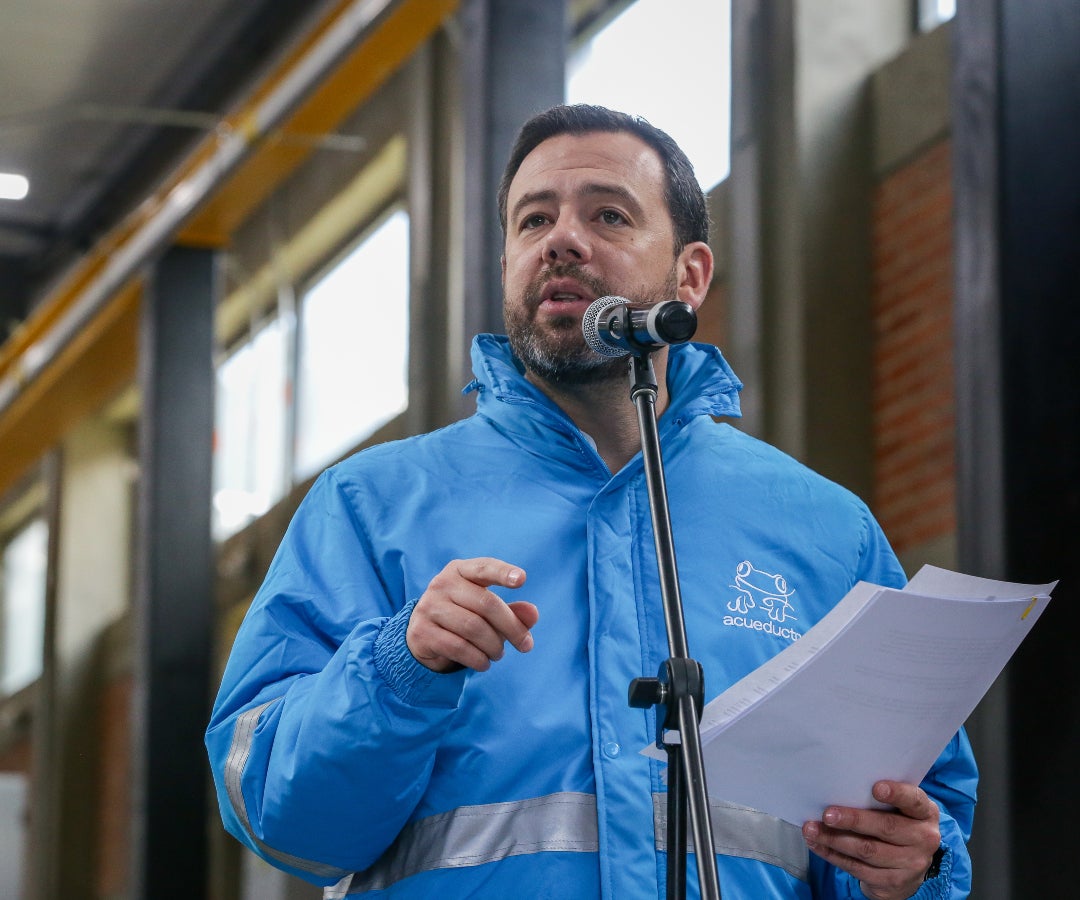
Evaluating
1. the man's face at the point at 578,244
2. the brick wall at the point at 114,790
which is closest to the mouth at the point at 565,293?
the man's face at the point at 578,244

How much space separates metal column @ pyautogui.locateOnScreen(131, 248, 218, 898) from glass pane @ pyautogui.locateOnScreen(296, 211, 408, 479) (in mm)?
607

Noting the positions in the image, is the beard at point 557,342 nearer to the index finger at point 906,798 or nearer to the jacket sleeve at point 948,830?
the jacket sleeve at point 948,830

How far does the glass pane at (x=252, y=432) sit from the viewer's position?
8.62 m

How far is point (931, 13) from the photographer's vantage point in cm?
543

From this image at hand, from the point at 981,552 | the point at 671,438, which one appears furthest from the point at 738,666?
the point at 981,552

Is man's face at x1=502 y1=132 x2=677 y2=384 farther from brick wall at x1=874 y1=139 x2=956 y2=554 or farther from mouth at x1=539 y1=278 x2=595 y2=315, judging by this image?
brick wall at x1=874 y1=139 x2=956 y2=554

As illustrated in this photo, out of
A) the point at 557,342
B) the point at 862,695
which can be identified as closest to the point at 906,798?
the point at 862,695

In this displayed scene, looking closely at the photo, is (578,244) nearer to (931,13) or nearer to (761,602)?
(761,602)

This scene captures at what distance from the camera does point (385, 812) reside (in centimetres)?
174

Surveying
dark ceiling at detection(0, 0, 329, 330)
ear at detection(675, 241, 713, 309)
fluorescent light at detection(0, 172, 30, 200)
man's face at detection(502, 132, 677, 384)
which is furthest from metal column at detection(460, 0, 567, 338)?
fluorescent light at detection(0, 172, 30, 200)

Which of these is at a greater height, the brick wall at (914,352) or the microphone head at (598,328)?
the brick wall at (914,352)

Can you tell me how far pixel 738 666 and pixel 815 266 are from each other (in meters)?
3.53

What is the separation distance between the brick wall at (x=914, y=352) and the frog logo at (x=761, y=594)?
3015 mm

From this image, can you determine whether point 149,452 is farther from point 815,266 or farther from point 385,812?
point 385,812
